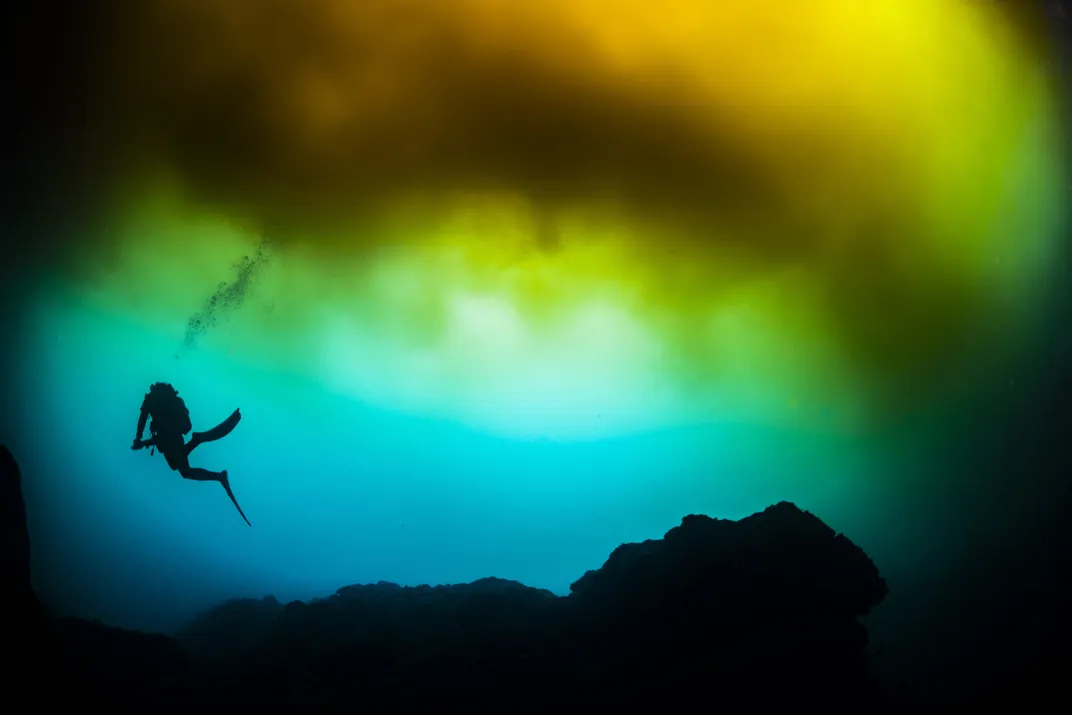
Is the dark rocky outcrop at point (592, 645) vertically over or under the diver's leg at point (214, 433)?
under

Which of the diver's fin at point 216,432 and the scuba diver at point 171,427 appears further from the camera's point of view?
the diver's fin at point 216,432

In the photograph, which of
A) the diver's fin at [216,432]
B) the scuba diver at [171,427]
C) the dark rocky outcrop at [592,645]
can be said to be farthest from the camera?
the diver's fin at [216,432]

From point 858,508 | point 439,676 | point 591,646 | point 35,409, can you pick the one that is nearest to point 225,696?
point 439,676

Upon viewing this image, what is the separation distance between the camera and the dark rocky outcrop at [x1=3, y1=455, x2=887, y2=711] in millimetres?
11391

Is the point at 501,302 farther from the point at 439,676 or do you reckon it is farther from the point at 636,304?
the point at 439,676

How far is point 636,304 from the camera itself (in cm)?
2761

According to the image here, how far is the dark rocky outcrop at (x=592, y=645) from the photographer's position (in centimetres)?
1139

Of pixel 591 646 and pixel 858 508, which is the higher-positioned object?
pixel 858 508

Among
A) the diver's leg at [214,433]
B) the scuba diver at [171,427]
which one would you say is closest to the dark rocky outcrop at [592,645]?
the scuba diver at [171,427]

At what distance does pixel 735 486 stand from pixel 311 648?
45834mm

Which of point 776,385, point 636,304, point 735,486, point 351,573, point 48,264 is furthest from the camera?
point 351,573

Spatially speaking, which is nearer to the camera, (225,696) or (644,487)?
(225,696)

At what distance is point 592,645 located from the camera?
12680 mm

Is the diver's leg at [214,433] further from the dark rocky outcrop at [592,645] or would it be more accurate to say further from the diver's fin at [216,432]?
the dark rocky outcrop at [592,645]
